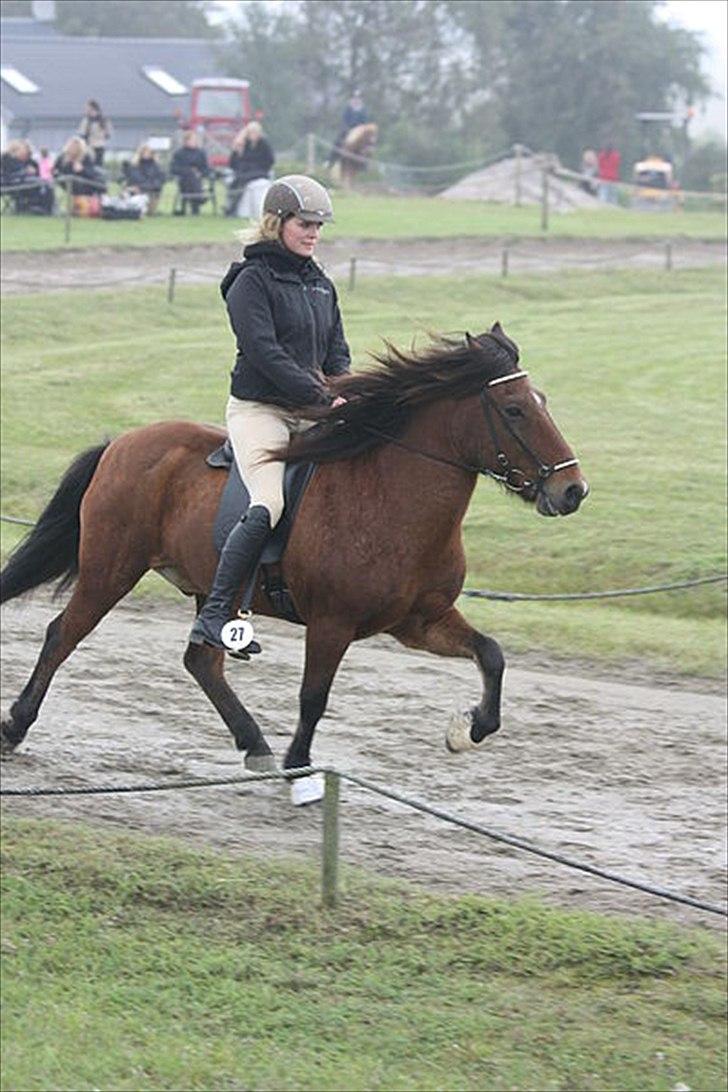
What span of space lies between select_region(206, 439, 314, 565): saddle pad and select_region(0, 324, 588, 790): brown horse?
42mm

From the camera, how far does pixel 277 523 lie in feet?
31.4

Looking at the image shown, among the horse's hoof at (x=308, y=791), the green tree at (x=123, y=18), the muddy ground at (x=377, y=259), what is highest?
the green tree at (x=123, y=18)

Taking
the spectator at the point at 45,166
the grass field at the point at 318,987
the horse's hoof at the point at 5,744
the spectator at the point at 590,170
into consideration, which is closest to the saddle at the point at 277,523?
the grass field at the point at 318,987

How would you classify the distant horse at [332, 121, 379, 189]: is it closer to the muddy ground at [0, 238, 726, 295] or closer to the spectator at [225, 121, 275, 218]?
the spectator at [225, 121, 275, 218]

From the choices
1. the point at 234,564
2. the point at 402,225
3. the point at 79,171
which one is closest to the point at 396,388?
the point at 234,564

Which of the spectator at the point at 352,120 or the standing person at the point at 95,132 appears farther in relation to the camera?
the spectator at the point at 352,120

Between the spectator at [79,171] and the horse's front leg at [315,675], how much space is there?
83.8 feet

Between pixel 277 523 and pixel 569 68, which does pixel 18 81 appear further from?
pixel 277 523

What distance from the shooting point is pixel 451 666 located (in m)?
14.3

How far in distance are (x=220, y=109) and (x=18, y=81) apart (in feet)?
32.3

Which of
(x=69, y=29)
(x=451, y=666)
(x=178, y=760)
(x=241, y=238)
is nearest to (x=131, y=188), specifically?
(x=451, y=666)

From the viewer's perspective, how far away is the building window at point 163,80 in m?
62.4

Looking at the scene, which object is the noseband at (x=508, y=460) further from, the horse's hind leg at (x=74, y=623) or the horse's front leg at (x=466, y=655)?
the horse's hind leg at (x=74, y=623)

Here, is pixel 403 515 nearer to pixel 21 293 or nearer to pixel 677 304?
pixel 21 293
